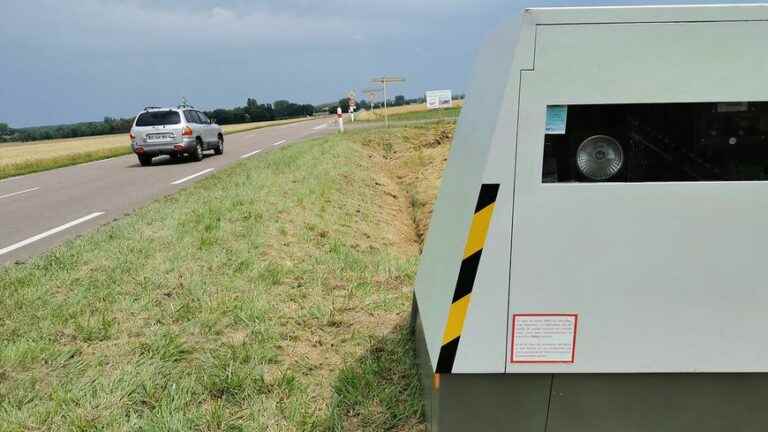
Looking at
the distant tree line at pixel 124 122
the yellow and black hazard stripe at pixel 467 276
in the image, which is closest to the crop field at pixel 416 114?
the distant tree line at pixel 124 122

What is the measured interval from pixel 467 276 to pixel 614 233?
52cm

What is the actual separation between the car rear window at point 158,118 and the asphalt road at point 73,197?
53.0 inches

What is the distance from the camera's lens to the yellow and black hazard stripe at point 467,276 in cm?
171

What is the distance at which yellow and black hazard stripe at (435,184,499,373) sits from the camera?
5.62 ft

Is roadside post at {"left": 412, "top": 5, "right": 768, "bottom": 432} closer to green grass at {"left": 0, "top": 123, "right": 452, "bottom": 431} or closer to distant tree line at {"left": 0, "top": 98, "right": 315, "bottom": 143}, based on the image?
green grass at {"left": 0, "top": 123, "right": 452, "bottom": 431}

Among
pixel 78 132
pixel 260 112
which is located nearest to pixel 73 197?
A: pixel 78 132

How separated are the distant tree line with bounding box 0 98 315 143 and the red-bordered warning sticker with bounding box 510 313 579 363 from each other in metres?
43.7

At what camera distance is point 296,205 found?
23.1 feet

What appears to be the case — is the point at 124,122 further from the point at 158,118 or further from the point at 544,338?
the point at 544,338

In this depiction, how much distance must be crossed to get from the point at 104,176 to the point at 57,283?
11.1m

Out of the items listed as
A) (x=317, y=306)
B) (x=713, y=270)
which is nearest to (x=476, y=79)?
(x=713, y=270)

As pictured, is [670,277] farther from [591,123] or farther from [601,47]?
[601,47]

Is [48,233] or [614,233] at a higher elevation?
[614,233]

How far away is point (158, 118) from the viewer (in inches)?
619
